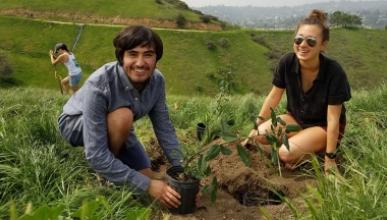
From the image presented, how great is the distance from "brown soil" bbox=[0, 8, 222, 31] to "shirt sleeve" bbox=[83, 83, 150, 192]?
62492 mm

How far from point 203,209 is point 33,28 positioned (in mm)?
59336

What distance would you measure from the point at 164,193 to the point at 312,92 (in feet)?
5.48

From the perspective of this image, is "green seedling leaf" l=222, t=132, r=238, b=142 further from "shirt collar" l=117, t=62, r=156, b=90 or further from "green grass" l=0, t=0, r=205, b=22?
"green grass" l=0, t=0, r=205, b=22

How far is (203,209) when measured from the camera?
3.55m

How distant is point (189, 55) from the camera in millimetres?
59031

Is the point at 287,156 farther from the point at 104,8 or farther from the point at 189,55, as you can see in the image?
the point at 104,8

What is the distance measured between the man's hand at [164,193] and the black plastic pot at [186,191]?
52 millimetres

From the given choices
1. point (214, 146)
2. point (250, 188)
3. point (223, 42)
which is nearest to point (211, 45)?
point (223, 42)

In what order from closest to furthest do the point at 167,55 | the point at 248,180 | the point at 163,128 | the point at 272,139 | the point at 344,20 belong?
1. the point at 272,139
2. the point at 163,128
3. the point at 248,180
4. the point at 167,55
5. the point at 344,20

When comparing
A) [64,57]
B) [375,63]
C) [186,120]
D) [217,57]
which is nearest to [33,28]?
[217,57]

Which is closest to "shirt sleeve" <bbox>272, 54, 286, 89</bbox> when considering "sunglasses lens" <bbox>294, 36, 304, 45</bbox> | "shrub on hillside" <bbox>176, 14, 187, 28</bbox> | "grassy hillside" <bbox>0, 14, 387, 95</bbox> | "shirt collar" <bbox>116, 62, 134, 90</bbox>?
"sunglasses lens" <bbox>294, 36, 304, 45</bbox>

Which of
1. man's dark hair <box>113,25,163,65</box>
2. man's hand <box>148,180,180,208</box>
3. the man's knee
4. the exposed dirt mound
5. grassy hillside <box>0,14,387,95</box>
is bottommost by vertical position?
grassy hillside <box>0,14,387,95</box>

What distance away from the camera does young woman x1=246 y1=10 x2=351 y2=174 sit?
13.1 feet

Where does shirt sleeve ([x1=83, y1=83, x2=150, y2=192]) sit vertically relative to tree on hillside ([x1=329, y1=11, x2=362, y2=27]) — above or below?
above
